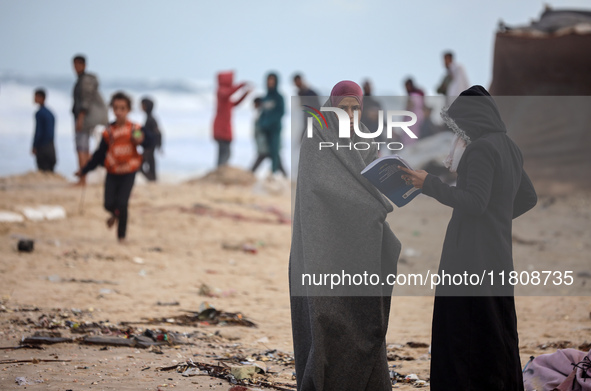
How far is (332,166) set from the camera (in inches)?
122

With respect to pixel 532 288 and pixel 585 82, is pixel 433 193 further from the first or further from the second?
pixel 585 82

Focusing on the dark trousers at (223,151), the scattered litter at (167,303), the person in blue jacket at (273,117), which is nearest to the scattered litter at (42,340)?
the scattered litter at (167,303)

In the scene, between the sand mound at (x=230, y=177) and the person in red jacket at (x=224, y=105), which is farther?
the sand mound at (x=230, y=177)

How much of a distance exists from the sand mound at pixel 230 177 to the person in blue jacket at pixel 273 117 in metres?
0.74

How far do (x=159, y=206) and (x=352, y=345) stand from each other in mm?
7880

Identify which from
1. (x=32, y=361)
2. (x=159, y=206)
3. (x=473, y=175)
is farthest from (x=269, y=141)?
(x=473, y=175)

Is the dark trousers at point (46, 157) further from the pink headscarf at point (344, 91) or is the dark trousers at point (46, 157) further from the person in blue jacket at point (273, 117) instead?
the pink headscarf at point (344, 91)

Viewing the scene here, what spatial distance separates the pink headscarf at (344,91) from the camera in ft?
10.5

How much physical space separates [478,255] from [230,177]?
10996mm

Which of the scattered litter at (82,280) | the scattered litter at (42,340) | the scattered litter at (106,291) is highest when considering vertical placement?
the scattered litter at (82,280)

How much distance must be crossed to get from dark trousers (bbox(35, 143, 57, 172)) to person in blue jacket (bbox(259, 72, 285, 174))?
3.93 m

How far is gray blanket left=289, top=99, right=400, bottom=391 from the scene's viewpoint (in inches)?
119

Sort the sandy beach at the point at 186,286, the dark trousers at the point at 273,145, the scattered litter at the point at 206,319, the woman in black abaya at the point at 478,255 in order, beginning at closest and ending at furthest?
the woman in black abaya at the point at 478,255 < the sandy beach at the point at 186,286 < the scattered litter at the point at 206,319 < the dark trousers at the point at 273,145

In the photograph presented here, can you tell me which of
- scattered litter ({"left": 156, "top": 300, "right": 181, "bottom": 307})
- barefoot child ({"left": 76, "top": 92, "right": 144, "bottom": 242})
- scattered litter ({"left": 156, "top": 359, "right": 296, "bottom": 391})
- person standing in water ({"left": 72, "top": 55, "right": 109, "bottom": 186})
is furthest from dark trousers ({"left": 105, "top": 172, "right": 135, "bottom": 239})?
scattered litter ({"left": 156, "top": 359, "right": 296, "bottom": 391})
